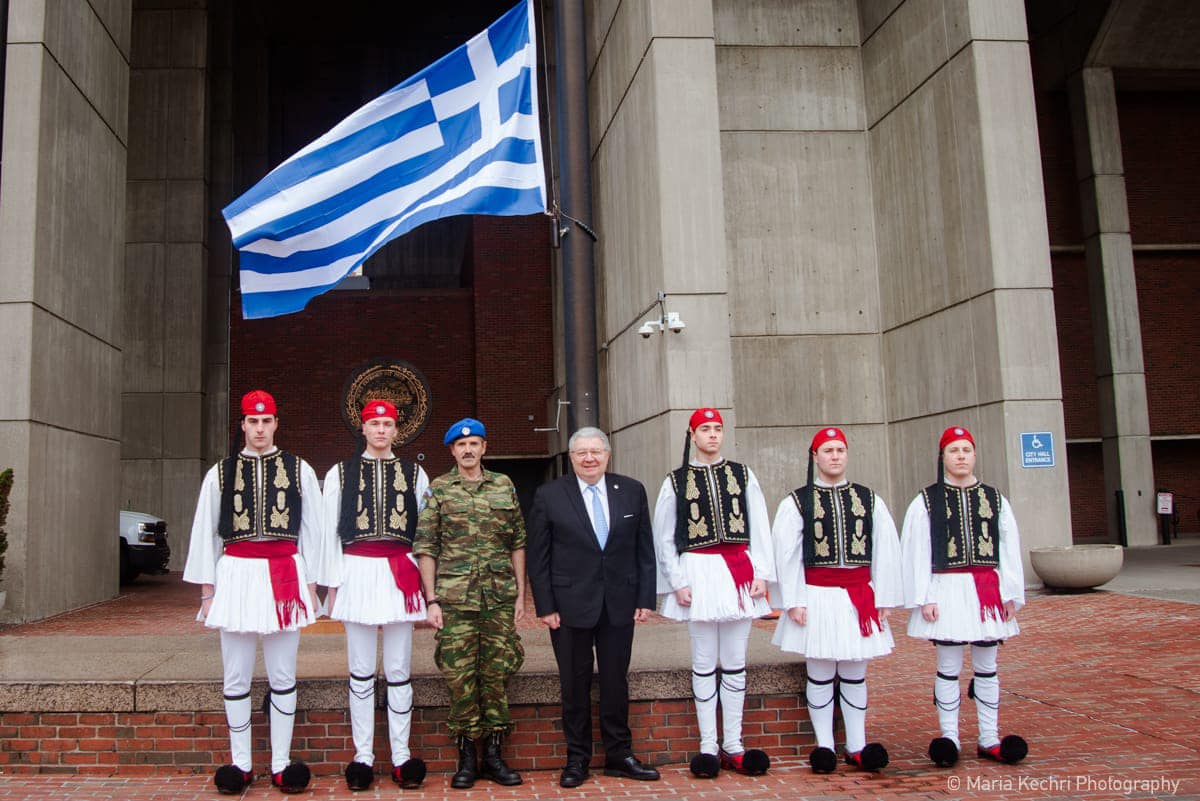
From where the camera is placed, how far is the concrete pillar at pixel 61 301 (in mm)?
10930

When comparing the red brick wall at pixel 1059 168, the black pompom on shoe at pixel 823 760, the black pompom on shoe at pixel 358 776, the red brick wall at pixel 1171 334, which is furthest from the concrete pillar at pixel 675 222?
the red brick wall at pixel 1171 334

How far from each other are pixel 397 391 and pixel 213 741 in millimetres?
17977

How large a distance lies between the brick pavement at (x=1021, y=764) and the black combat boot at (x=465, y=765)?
69 mm

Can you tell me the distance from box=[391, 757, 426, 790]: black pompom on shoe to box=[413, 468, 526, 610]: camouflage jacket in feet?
2.69

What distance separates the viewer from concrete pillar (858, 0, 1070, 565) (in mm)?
12570

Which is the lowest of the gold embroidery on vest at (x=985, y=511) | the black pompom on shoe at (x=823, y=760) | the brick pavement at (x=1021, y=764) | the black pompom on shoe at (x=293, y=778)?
the brick pavement at (x=1021, y=764)

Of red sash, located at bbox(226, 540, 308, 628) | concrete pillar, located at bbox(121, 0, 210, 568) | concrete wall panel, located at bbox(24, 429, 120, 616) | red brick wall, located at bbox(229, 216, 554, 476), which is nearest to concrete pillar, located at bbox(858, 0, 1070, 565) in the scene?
red brick wall, located at bbox(229, 216, 554, 476)

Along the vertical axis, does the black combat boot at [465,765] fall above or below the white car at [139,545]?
below

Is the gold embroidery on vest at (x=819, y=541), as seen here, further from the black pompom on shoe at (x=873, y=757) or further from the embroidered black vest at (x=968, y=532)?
the black pompom on shoe at (x=873, y=757)

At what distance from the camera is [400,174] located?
7176mm

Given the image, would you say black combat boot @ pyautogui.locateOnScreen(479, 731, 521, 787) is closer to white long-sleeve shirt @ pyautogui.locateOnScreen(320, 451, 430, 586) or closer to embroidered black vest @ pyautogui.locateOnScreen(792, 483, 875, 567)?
white long-sleeve shirt @ pyautogui.locateOnScreen(320, 451, 430, 586)

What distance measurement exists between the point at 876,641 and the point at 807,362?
10159 millimetres

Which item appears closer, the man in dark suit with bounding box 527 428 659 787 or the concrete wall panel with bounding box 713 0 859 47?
the man in dark suit with bounding box 527 428 659 787

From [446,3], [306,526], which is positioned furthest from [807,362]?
[446,3]
